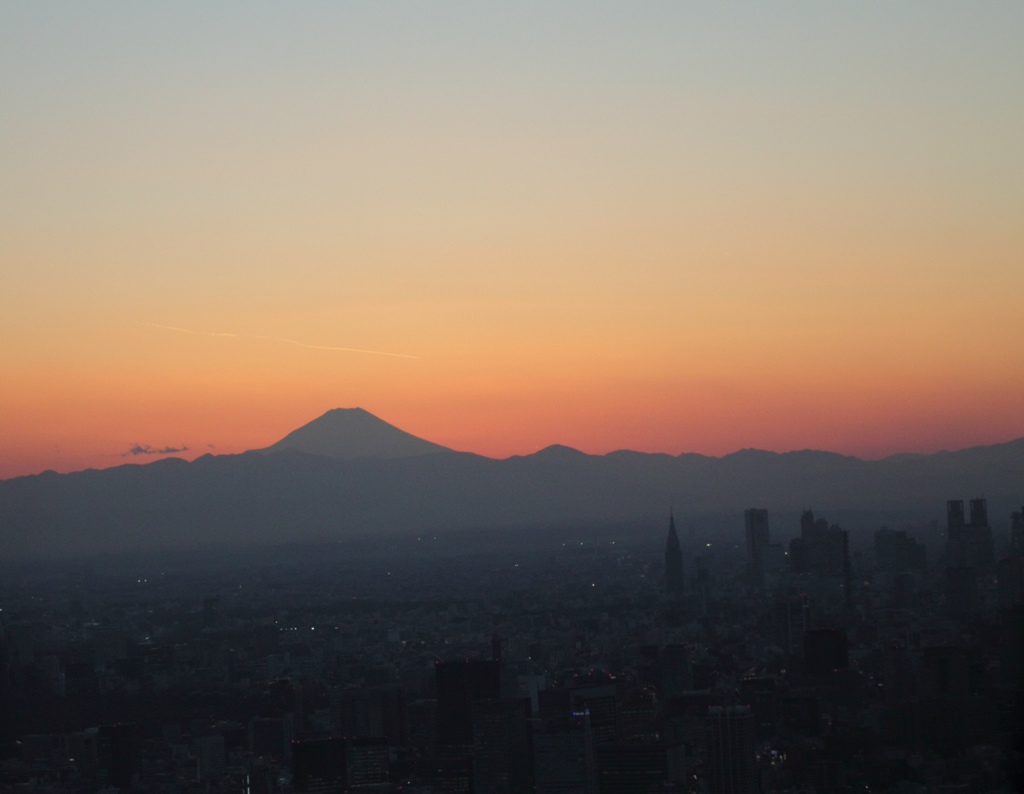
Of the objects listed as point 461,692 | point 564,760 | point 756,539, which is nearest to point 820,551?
point 756,539

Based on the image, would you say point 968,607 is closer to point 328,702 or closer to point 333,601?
point 328,702

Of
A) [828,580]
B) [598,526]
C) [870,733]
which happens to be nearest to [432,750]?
[870,733]

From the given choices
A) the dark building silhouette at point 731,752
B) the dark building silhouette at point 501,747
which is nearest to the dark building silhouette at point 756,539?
the dark building silhouette at point 501,747

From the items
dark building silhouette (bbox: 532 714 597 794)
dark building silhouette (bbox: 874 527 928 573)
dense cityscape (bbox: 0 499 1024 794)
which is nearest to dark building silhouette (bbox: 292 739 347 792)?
dense cityscape (bbox: 0 499 1024 794)

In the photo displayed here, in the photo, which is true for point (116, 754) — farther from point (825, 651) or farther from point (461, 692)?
point (825, 651)

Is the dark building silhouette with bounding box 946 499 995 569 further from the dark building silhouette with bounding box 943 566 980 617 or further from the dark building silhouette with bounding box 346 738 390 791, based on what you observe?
the dark building silhouette with bounding box 346 738 390 791

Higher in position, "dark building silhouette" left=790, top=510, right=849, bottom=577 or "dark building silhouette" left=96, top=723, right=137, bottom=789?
"dark building silhouette" left=790, top=510, right=849, bottom=577

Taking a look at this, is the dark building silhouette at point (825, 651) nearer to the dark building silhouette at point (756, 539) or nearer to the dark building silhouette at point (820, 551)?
the dark building silhouette at point (820, 551)
